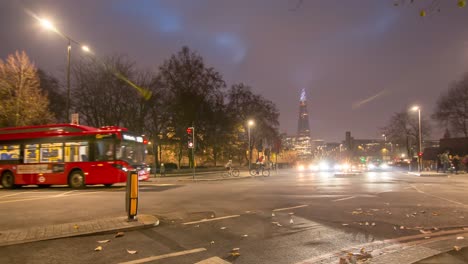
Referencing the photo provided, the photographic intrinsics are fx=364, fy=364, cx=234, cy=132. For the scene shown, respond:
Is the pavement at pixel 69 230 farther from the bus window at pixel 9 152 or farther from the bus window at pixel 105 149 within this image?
the bus window at pixel 9 152

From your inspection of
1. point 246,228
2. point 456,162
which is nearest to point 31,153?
point 246,228

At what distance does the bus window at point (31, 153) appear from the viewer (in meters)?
19.7

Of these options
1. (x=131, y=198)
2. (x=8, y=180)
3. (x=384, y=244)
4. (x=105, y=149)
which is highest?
(x=105, y=149)

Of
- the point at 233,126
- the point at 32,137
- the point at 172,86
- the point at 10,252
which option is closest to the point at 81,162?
the point at 32,137

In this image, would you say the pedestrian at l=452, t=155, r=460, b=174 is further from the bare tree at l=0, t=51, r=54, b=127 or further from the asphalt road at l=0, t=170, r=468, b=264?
the bare tree at l=0, t=51, r=54, b=127

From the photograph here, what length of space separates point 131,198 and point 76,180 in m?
12.2

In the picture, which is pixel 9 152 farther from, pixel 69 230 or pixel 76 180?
pixel 69 230

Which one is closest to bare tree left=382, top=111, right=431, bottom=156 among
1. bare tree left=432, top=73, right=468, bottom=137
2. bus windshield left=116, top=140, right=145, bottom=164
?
bare tree left=432, top=73, right=468, bottom=137

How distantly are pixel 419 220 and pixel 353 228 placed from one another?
2.22m

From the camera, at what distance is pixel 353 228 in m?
7.98

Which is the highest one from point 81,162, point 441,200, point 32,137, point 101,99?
point 101,99

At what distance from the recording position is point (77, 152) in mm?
19219

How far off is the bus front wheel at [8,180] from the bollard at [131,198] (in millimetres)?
15149

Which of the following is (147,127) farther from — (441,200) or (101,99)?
(441,200)
